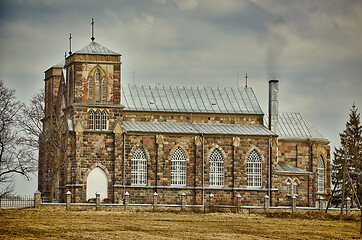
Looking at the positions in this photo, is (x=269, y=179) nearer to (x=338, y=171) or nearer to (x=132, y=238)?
(x=338, y=171)

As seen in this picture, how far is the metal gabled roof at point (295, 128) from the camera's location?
85375 millimetres

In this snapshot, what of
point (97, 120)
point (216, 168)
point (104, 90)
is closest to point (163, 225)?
point (97, 120)

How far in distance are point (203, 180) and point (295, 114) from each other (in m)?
14.8

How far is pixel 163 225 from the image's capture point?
5922 cm

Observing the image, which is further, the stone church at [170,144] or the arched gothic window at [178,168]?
the arched gothic window at [178,168]

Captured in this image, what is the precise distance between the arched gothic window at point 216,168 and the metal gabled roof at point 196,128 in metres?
2.01

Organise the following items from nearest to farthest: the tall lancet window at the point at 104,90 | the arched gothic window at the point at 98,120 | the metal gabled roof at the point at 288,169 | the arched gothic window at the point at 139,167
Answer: the arched gothic window at the point at 98,120 → the arched gothic window at the point at 139,167 → the tall lancet window at the point at 104,90 → the metal gabled roof at the point at 288,169

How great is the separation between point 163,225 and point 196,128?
2279cm

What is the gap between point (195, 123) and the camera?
270ft

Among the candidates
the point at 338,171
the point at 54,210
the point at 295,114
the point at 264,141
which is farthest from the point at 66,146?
the point at 338,171

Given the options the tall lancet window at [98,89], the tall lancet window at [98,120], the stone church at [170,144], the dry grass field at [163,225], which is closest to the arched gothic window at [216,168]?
the stone church at [170,144]

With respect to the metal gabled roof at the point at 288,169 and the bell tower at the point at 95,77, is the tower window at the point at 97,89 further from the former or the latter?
the metal gabled roof at the point at 288,169

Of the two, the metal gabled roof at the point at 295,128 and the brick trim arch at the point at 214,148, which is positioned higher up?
the metal gabled roof at the point at 295,128

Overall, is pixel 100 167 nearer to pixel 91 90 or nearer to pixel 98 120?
pixel 98 120
